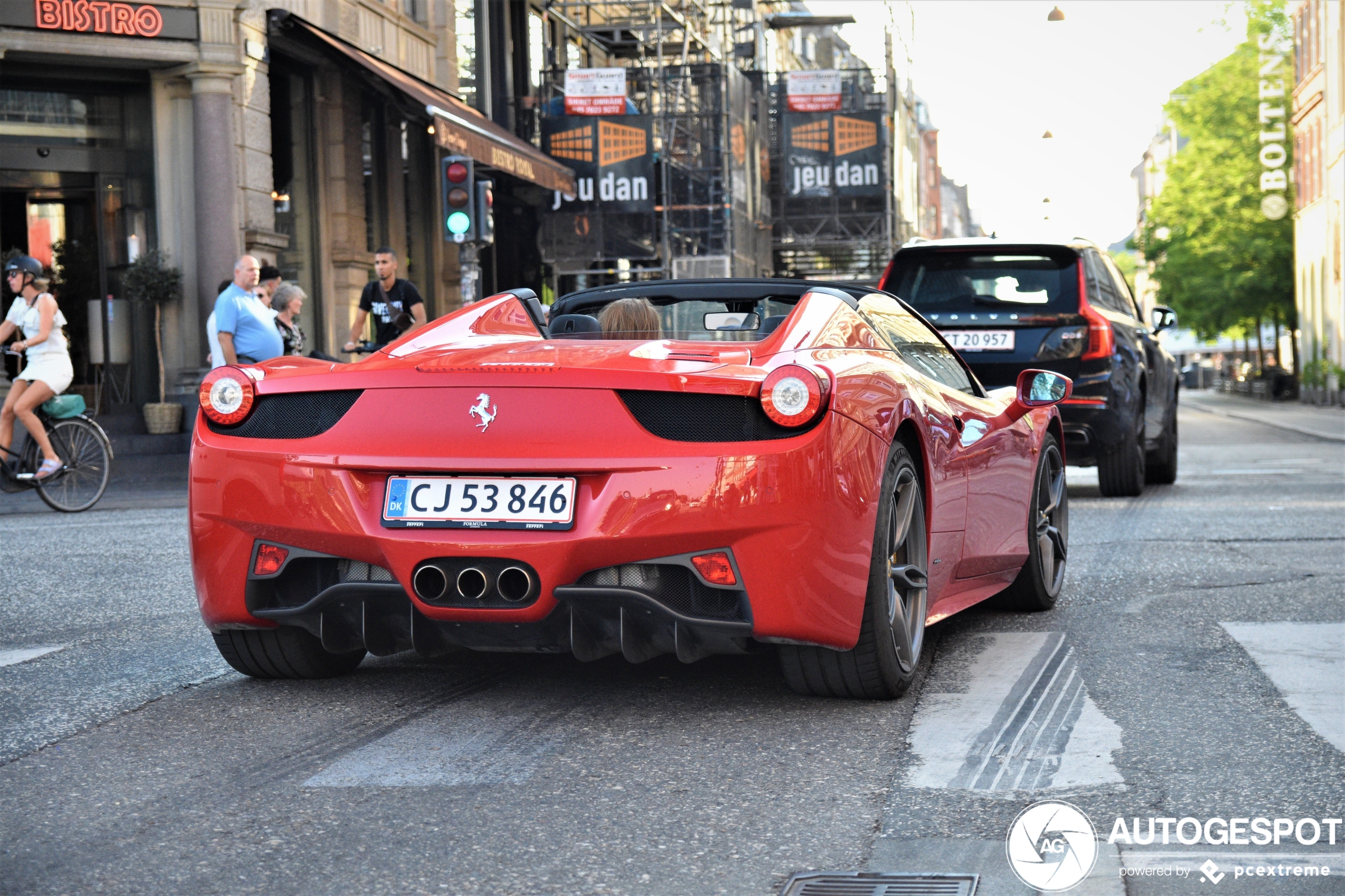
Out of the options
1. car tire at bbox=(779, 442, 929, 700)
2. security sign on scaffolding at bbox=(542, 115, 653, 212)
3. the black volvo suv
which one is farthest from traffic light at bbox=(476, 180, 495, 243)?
security sign on scaffolding at bbox=(542, 115, 653, 212)

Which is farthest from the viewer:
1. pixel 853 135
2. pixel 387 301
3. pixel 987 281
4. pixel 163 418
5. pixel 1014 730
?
pixel 853 135

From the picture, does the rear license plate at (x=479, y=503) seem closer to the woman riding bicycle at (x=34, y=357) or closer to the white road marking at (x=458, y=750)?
the white road marking at (x=458, y=750)

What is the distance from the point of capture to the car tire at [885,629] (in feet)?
14.8

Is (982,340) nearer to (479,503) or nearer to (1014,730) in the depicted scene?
(1014,730)

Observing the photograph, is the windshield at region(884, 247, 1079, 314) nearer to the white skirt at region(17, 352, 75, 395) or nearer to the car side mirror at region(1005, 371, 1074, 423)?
the car side mirror at region(1005, 371, 1074, 423)

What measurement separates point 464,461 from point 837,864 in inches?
61.8

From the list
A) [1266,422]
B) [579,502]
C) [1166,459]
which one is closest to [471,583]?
[579,502]

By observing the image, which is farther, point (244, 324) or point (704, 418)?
point (244, 324)

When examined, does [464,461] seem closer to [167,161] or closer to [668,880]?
[668,880]

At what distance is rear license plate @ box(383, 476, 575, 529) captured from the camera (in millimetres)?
4227

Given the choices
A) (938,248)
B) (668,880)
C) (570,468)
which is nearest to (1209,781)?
(668,880)

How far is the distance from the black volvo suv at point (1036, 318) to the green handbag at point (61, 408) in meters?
5.77

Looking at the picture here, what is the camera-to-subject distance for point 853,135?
125ft

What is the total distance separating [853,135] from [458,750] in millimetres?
35087
